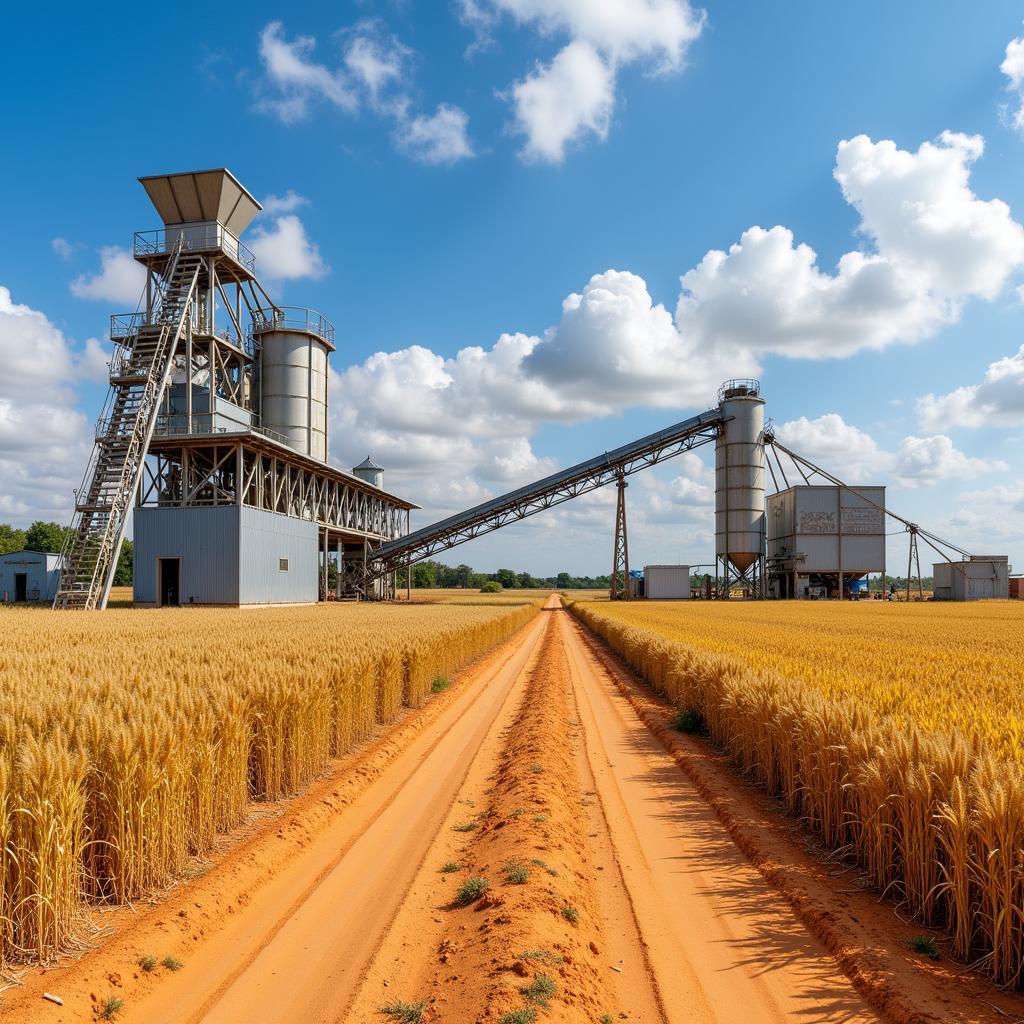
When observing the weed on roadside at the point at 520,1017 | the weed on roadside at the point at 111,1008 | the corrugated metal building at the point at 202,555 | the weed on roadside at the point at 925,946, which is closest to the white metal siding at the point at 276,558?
the corrugated metal building at the point at 202,555

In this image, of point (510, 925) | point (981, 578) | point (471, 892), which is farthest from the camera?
point (981, 578)

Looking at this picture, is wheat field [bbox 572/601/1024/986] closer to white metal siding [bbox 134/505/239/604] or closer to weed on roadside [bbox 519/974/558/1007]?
weed on roadside [bbox 519/974/558/1007]

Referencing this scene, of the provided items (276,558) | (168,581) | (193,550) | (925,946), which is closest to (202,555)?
(193,550)

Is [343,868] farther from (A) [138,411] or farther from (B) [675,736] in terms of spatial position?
(A) [138,411]

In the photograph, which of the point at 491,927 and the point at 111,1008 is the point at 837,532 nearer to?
the point at 491,927

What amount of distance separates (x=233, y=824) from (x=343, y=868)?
152 centimetres

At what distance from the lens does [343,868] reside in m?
7.19

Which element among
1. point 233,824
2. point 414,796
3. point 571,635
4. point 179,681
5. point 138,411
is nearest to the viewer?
point 233,824

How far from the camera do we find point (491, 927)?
224 inches

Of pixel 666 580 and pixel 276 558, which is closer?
pixel 276 558

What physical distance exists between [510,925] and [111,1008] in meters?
2.78

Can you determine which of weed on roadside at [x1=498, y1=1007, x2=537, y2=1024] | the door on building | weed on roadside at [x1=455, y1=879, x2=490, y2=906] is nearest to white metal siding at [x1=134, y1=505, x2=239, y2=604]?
the door on building

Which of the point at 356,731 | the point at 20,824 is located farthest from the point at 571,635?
the point at 20,824

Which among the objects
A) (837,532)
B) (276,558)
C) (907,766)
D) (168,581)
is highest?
(837,532)
